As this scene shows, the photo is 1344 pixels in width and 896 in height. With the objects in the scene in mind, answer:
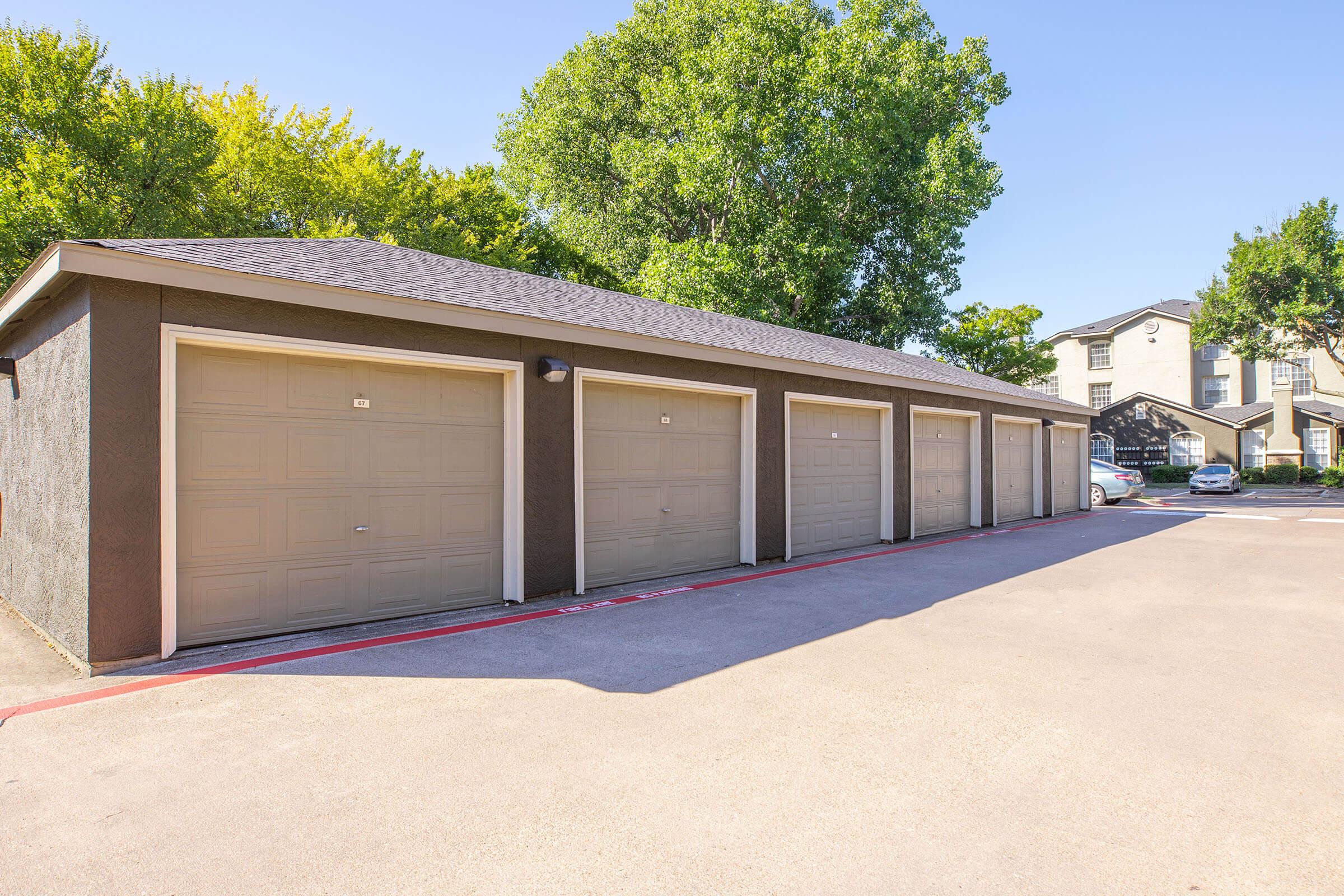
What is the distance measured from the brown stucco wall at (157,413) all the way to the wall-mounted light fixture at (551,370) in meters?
0.07

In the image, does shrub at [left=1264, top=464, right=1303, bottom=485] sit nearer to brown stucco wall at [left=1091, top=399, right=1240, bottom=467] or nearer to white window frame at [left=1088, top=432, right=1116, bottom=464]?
brown stucco wall at [left=1091, top=399, right=1240, bottom=467]

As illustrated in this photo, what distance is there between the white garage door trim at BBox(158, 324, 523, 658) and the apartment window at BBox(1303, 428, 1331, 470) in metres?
41.0

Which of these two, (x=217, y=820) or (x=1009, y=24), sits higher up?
(x=1009, y=24)

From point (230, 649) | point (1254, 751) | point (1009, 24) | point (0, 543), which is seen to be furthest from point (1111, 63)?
point (0, 543)

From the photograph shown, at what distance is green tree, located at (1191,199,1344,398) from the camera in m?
28.6

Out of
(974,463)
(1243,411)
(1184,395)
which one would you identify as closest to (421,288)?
(974,463)

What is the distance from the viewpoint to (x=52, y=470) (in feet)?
18.4

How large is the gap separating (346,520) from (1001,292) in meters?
31.0

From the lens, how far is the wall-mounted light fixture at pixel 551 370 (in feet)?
23.7

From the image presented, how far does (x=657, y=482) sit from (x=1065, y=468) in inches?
615

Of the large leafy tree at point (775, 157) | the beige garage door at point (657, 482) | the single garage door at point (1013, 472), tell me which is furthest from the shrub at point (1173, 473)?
the beige garage door at point (657, 482)

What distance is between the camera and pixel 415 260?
8.74 meters

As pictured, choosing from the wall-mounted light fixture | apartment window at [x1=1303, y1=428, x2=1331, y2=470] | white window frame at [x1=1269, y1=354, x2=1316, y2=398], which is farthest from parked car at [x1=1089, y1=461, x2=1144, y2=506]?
white window frame at [x1=1269, y1=354, x2=1316, y2=398]

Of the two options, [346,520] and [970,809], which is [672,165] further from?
[970,809]
